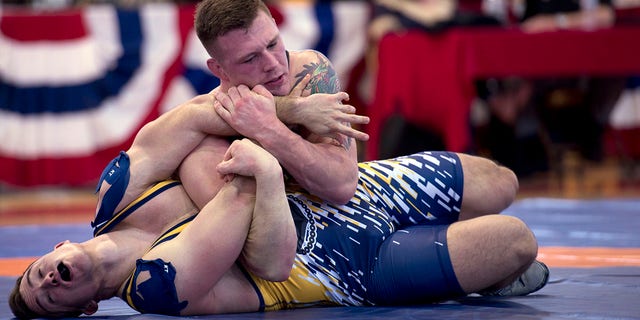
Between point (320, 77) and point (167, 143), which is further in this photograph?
point (320, 77)

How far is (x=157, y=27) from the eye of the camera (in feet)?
25.1

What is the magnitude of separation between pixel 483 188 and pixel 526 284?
332 mm

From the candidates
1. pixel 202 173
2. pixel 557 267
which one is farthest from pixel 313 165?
pixel 557 267

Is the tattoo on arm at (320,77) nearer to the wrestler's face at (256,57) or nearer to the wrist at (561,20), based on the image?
the wrestler's face at (256,57)

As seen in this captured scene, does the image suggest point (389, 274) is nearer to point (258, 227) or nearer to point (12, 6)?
point (258, 227)

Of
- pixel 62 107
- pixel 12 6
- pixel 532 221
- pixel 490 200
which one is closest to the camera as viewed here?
pixel 490 200

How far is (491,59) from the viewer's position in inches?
255

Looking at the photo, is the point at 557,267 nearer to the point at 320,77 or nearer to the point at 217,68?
the point at 320,77

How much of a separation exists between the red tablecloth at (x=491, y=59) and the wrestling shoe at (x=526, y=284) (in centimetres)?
353

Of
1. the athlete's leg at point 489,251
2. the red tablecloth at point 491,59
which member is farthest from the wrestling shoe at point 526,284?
the red tablecloth at point 491,59

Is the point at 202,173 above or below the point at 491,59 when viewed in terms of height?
above

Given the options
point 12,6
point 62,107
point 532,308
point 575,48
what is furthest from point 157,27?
point 532,308

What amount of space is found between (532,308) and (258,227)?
0.77 m

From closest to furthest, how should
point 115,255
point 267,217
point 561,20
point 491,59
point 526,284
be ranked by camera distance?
1. point 267,217
2. point 115,255
3. point 526,284
4. point 491,59
5. point 561,20
